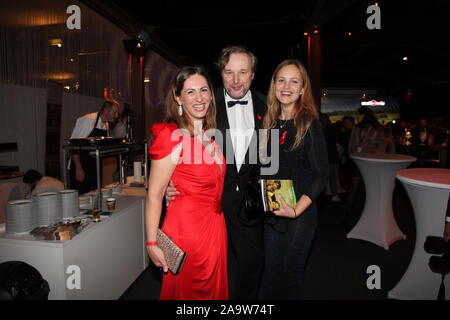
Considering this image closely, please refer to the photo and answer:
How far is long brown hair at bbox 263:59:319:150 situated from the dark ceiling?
548cm

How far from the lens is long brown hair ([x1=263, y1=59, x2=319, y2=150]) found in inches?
64.7

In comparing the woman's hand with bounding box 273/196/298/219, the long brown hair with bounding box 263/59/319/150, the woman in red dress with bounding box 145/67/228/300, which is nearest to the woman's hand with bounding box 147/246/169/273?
the woman in red dress with bounding box 145/67/228/300

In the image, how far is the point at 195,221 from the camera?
5.03ft

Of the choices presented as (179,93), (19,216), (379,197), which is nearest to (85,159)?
(19,216)

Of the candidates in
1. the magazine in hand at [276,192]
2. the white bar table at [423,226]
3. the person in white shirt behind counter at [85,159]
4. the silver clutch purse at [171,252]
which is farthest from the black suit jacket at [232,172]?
the person in white shirt behind counter at [85,159]

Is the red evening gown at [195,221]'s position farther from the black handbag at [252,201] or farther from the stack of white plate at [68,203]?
the stack of white plate at [68,203]

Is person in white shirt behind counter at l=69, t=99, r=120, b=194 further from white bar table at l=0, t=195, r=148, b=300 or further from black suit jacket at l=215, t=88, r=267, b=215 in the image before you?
black suit jacket at l=215, t=88, r=267, b=215

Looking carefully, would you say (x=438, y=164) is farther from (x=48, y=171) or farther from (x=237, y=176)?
(x=48, y=171)

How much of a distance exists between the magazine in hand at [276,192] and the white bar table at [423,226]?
3.97 feet

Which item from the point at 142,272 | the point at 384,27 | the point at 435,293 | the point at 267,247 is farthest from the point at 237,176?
the point at 384,27

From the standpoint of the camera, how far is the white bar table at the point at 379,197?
354cm

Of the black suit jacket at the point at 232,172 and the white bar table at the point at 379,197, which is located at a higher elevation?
the black suit jacket at the point at 232,172

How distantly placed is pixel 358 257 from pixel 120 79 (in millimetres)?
6360

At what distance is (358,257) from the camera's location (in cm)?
347
